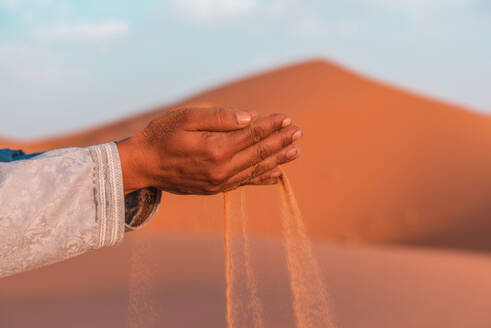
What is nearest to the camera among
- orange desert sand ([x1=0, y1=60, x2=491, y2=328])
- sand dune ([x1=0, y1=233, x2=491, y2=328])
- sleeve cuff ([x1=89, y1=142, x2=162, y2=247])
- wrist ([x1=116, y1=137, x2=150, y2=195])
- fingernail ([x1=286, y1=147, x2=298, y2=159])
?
sleeve cuff ([x1=89, y1=142, x2=162, y2=247])

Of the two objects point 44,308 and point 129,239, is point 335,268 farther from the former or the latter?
point 129,239

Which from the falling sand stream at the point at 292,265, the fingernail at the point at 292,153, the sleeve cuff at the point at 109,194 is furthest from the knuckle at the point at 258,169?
the sleeve cuff at the point at 109,194

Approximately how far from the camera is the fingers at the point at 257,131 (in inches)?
75.0

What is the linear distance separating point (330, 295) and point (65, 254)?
12.2 feet

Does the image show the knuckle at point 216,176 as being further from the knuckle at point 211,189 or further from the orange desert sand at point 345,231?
the orange desert sand at point 345,231

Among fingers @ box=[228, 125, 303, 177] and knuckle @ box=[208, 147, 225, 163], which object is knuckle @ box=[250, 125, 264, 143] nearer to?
fingers @ box=[228, 125, 303, 177]

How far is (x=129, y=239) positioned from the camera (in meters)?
8.58

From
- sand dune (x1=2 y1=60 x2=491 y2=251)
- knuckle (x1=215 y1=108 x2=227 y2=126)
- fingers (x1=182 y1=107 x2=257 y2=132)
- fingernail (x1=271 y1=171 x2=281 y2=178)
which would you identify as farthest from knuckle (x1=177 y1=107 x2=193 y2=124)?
sand dune (x1=2 y1=60 x2=491 y2=251)

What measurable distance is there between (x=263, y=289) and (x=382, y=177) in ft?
32.0

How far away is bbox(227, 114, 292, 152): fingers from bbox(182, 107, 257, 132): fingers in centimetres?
3

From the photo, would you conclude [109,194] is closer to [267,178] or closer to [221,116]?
[221,116]

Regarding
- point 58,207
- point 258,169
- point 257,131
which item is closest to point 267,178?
point 258,169

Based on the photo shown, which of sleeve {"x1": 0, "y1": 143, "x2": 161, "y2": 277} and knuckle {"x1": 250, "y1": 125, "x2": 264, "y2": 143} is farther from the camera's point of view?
knuckle {"x1": 250, "y1": 125, "x2": 264, "y2": 143}

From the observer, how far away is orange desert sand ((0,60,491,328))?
452 cm
